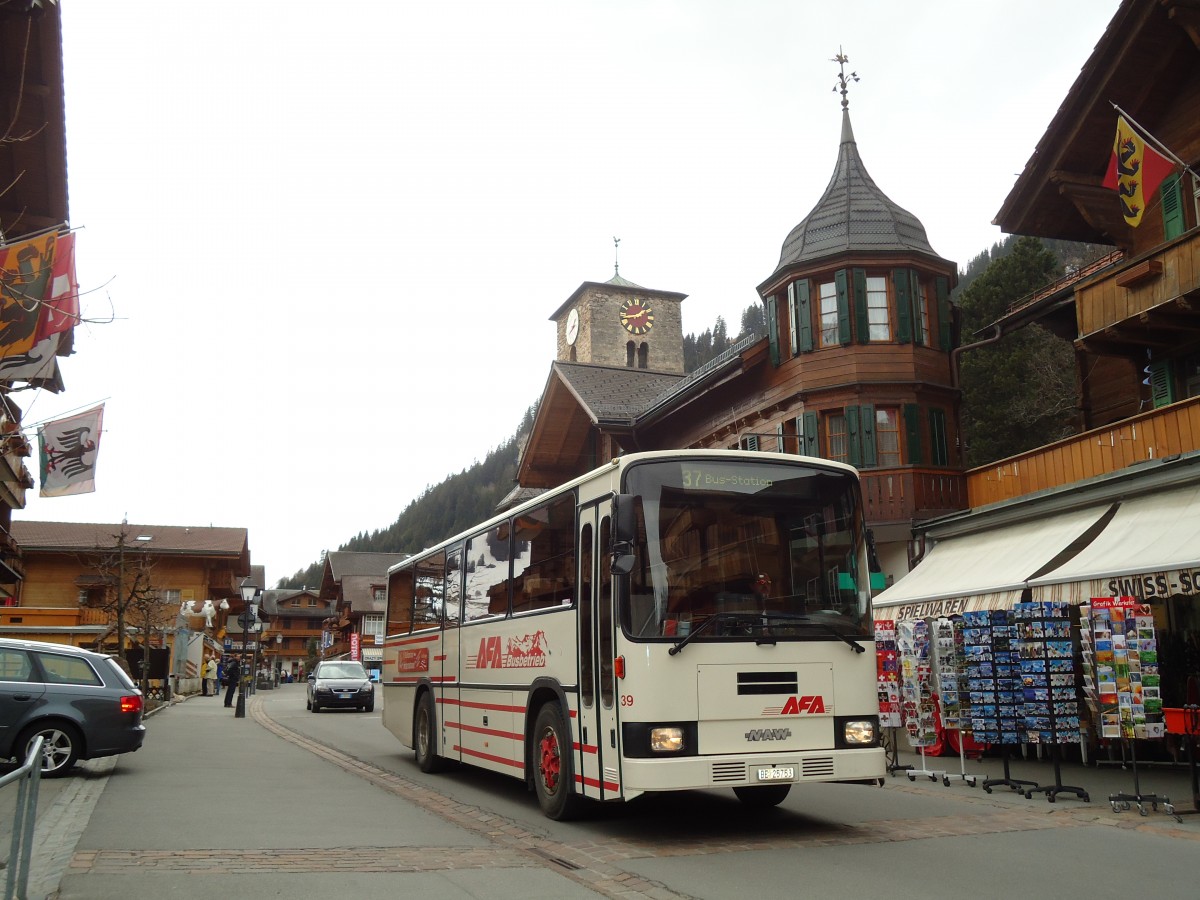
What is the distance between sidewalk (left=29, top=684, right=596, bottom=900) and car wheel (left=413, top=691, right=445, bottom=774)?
105 cm

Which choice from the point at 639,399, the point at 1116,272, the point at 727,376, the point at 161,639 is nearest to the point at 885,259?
the point at 727,376

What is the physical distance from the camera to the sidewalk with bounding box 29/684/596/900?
745 centimetres

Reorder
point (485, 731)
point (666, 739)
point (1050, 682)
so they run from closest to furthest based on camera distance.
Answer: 1. point (666, 739)
2. point (1050, 682)
3. point (485, 731)

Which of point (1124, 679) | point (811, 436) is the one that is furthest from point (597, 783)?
point (811, 436)

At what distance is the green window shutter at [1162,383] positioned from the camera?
1945 cm

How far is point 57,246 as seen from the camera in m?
13.3

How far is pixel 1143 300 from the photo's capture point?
18.2m

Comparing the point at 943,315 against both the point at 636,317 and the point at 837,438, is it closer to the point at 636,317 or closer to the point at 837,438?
the point at 837,438

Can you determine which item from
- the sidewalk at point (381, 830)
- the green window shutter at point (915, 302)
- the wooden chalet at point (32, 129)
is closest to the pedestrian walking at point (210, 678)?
the wooden chalet at point (32, 129)

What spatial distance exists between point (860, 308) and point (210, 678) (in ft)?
149

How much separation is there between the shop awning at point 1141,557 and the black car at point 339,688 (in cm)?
2455

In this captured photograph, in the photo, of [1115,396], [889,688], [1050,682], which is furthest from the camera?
[1115,396]

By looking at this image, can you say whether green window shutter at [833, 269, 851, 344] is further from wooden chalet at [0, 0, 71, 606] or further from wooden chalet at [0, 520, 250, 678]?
wooden chalet at [0, 520, 250, 678]

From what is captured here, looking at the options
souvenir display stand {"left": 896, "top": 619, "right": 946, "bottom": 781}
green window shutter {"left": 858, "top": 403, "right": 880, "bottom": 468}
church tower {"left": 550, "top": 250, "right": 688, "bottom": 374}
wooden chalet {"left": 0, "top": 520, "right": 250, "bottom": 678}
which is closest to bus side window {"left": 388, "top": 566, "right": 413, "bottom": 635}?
souvenir display stand {"left": 896, "top": 619, "right": 946, "bottom": 781}
